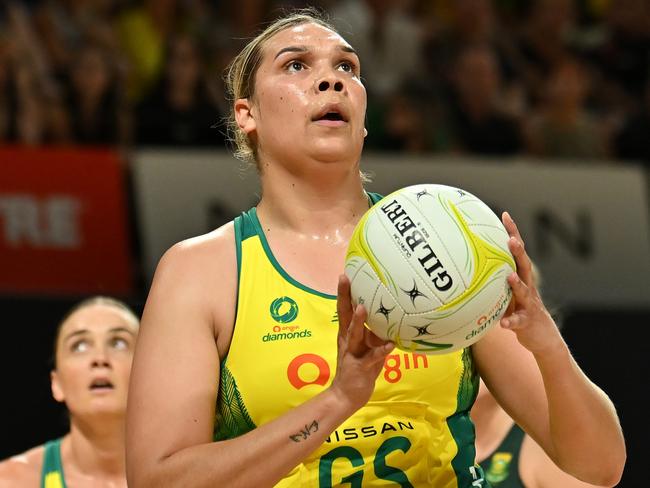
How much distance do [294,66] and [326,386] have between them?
755mm

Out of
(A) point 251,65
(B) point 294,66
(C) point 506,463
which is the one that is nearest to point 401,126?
(C) point 506,463

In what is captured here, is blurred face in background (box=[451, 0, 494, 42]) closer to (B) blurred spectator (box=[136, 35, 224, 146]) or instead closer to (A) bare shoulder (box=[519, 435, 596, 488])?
(B) blurred spectator (box=[136, 35, 224, 146])

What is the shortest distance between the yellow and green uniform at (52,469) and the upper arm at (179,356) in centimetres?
163

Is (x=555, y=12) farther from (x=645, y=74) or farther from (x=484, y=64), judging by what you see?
(x=484, y=64)

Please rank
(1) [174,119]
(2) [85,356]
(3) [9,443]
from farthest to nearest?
(1) [174,119] < (3) [9,443] < (2) [85,356]

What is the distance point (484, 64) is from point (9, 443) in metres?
3.48

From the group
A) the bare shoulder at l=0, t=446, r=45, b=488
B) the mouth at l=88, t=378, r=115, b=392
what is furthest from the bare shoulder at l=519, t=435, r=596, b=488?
the bare shoulder at l=0, t=446, r=45, b=488

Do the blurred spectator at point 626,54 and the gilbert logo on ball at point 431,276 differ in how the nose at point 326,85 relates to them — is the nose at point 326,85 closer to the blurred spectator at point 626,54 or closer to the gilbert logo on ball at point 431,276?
the gilbert logo on ball at point 431,276

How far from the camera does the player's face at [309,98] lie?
2.53 meters

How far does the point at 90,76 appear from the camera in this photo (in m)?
5.68

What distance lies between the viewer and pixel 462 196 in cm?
224

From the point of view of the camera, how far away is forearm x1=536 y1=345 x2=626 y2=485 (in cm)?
226

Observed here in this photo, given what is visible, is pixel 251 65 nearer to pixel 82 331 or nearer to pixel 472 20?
pixel 82 331

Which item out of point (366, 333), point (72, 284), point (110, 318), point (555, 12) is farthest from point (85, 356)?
point (555, 12)
